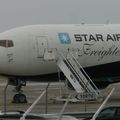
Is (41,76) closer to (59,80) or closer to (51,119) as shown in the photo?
(59,80)

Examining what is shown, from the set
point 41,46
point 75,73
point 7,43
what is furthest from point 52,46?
point 7,43

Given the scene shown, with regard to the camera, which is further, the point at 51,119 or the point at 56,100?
the point at 56,100

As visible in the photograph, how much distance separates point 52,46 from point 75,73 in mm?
1806

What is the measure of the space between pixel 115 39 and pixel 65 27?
9.03 feet

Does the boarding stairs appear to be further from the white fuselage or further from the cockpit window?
the cockpit window

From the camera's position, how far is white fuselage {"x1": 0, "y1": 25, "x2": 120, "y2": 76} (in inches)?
1255

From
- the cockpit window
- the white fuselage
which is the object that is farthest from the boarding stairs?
the cockpit window

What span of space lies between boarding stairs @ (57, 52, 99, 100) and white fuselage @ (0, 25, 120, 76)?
1.17 ft

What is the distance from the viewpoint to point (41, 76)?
1305 inches

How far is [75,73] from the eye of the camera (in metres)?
32.0

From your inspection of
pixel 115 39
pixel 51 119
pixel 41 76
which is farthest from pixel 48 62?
pixel 51 119

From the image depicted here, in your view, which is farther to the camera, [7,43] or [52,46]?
[52,46]

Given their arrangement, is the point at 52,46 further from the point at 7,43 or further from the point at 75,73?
the point at 7,43

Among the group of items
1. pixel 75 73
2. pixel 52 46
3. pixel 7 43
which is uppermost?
pixel 7 43
